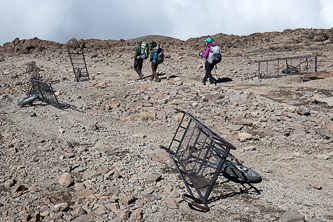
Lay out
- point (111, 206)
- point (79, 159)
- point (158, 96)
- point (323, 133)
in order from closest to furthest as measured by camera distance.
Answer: point (111, 206), point (79, 159), point (323, 133), point (158, 96)

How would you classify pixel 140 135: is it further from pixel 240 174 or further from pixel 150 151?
pixel 240 174

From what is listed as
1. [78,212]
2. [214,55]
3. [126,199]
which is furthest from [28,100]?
[126,199]

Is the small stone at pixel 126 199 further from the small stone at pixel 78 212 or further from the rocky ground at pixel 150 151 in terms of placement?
the small stone at pixel 78 212

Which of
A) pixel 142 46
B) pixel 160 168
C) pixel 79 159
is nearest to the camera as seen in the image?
pixel 160 168

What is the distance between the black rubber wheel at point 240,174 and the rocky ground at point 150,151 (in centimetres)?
16

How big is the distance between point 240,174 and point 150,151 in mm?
2059

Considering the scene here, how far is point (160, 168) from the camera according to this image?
17.7ft

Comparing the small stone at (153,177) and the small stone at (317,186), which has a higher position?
the small stone at (153,177)

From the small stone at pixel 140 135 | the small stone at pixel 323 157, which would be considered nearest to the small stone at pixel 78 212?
the small stone at pixel 140 135

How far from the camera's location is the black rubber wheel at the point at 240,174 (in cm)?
493

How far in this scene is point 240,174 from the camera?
16.5 ft

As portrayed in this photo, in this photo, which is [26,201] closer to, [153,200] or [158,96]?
[153,200]

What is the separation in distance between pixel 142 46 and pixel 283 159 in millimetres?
8943

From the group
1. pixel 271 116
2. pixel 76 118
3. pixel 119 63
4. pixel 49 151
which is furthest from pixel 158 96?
pixel 119 63
